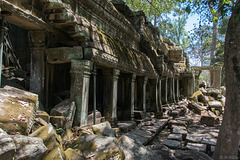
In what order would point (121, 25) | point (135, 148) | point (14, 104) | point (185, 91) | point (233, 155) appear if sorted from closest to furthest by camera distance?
A: point (14, 104), point (135, 148), point (233, 155), point (121, 25), point (185, 91)

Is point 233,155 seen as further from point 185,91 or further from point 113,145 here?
point 185,91

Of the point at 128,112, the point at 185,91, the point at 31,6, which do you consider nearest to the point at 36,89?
the point at 31,6

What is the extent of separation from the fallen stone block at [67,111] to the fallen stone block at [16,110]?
1.05 metres

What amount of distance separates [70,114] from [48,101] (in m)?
1.15

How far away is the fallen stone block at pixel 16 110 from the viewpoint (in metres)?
2.28

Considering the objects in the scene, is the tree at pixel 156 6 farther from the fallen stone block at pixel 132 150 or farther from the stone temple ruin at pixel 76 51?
the fallen stone block at pixel 132 150

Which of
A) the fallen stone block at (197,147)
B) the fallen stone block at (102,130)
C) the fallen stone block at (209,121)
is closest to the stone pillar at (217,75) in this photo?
the fallen stone block at (209,121)

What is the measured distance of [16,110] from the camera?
2.53 metres

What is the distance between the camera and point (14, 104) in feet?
8.66

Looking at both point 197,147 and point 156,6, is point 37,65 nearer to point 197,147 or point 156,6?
point 197,147

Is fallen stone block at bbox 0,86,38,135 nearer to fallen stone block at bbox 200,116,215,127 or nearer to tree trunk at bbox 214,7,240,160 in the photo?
tree trunk at bbox 214,7,240,160

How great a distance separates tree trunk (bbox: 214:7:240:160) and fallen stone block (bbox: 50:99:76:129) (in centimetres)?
318

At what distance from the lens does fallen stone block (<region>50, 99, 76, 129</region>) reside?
4.05m

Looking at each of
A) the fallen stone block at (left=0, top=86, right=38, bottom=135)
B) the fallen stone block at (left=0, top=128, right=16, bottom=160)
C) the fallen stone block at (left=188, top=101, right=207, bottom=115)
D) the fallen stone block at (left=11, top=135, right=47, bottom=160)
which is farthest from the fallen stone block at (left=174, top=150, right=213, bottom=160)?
the fallen stone block at (left=188, top=101, right=207, bottom=115)
